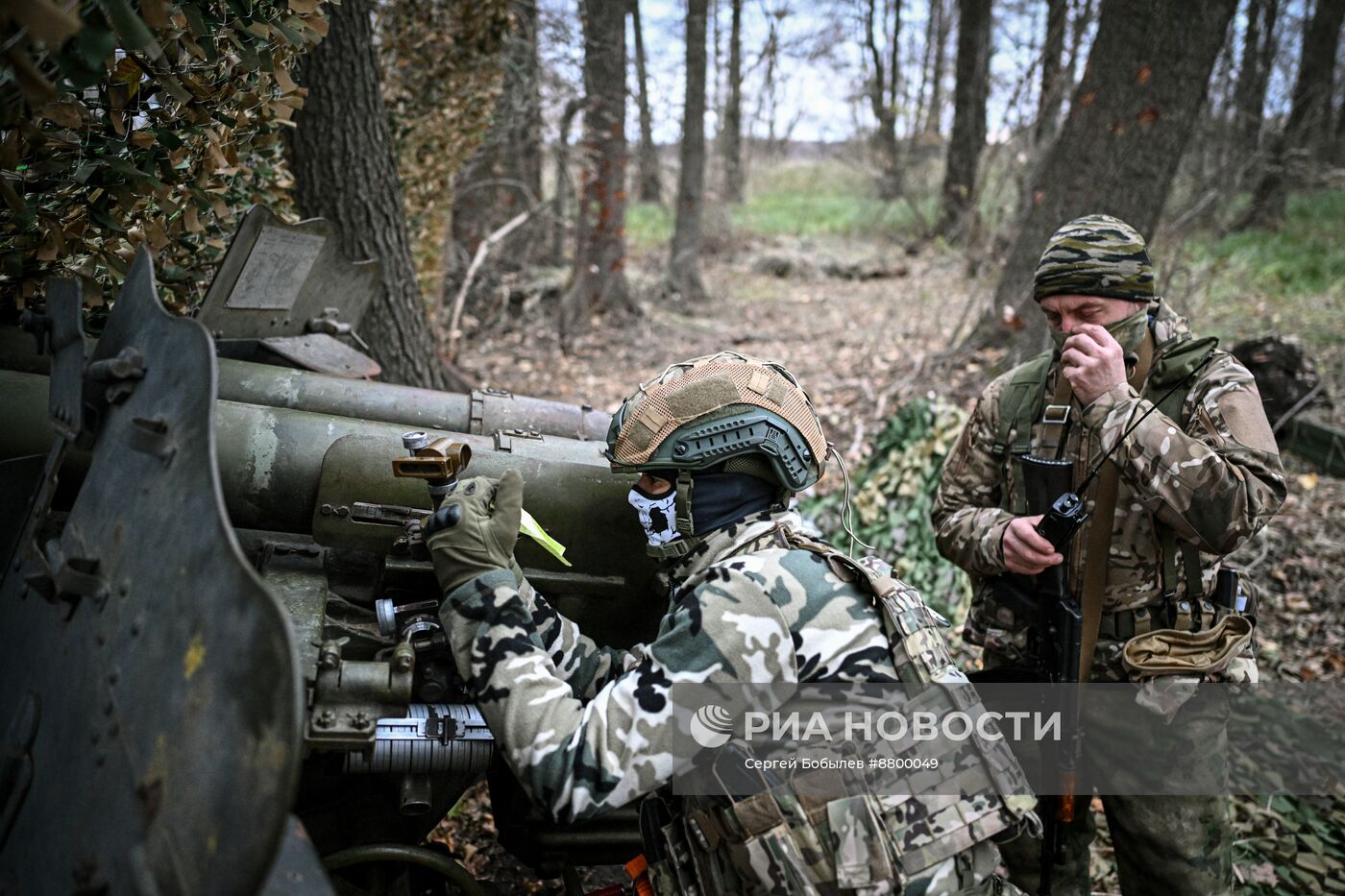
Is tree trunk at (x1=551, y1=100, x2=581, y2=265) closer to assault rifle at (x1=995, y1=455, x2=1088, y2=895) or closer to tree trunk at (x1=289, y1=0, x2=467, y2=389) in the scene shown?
tree trunk at (x1=289, y1=0, x2=467, y2=389)

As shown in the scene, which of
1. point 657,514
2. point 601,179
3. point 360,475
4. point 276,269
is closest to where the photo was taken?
point 657,514

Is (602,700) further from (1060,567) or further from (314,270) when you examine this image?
(314,270)

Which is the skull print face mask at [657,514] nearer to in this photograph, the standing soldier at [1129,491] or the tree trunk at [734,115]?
the standing soldier at [1129,491]

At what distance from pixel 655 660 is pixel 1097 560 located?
69.0 inches

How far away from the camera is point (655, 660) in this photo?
7.40 ft

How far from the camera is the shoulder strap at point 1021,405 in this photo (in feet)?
11.4

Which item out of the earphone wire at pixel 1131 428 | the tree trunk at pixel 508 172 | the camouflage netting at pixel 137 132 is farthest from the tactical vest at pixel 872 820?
the tree trunk at pixel 508 172

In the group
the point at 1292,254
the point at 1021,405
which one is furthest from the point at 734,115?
the point at 1021,405

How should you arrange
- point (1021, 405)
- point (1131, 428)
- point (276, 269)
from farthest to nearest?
point (276, 269) → point (1021, 405) → point (1131, 428)

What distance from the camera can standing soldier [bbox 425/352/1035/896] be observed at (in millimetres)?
2215

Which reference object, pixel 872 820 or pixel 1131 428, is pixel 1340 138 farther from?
pixel 872 820

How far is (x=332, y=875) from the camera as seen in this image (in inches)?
103

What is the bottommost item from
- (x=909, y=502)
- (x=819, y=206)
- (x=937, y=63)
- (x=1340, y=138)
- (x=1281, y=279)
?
(x=909, y=502)
